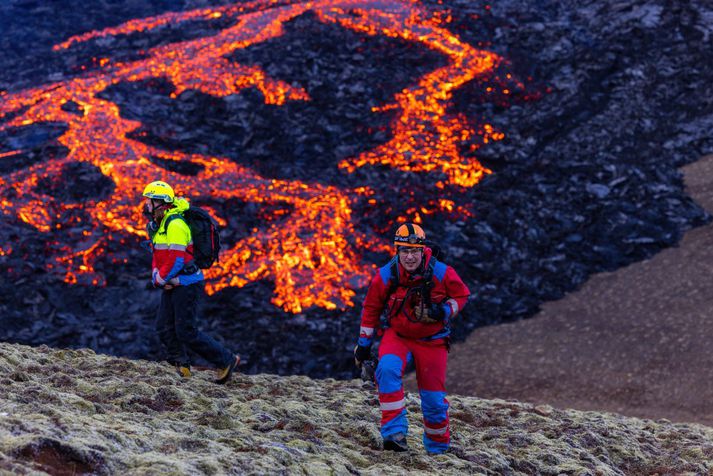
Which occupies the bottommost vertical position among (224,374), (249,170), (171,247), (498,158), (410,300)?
(249,170)

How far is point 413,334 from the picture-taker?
8.73 m

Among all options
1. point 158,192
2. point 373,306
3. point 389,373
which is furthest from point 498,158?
point 389,373

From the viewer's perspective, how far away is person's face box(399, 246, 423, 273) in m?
8.52

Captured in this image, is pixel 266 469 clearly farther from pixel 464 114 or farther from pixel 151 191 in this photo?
pixel 464 114

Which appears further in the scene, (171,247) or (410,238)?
(171,247)

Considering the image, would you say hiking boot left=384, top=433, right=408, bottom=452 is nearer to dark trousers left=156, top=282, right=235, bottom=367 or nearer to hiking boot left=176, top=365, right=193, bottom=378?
dark trousers left=156, top=282, right=235, bottom=367

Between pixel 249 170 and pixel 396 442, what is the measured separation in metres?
22.5

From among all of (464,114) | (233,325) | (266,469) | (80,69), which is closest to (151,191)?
(266,469)

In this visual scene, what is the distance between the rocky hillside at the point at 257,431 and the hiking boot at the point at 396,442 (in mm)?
97

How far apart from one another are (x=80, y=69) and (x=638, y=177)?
27810 mm

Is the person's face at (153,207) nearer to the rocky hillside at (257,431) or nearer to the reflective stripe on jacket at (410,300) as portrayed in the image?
the rocky hillside at (257,431)

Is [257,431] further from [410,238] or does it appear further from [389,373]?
[410,238]

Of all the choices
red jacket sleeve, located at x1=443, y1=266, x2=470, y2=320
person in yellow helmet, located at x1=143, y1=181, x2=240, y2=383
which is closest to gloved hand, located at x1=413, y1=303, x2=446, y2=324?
red jacket sleeve, located at x1=443, y1=266, x2=470, y2=320

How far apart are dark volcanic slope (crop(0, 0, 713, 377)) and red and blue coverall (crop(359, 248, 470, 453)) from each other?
1375 centimetres
